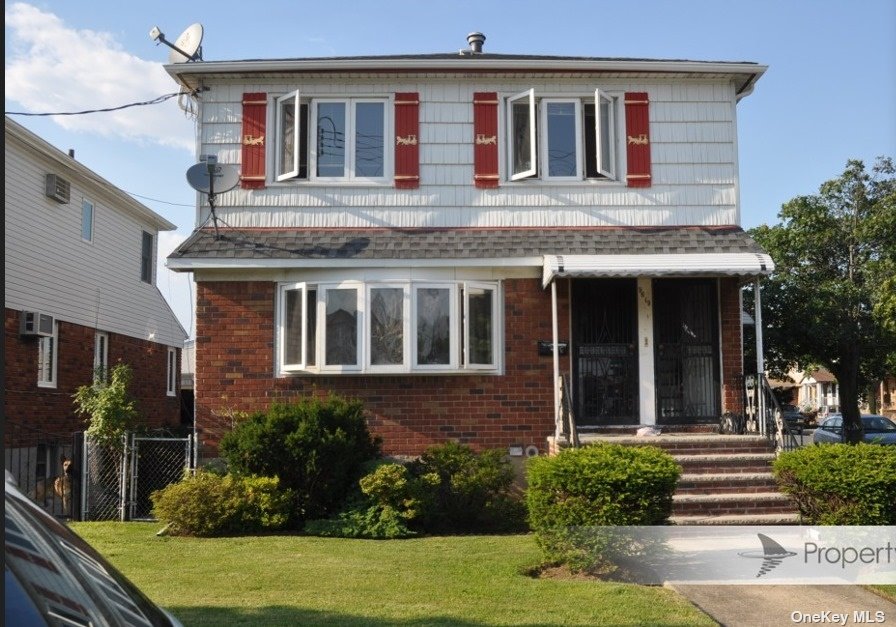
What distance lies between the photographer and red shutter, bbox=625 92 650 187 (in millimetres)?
13156

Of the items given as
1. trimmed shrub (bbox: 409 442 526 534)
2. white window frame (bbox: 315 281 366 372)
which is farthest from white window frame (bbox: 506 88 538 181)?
trimmed shrub (bbox: 409 442 526 534)

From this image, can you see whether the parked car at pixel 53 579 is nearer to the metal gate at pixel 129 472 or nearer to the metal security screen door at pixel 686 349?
the metal gate at pixel 129 472

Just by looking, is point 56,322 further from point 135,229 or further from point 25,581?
point 25,581

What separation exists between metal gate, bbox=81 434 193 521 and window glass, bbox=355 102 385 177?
15.1ft

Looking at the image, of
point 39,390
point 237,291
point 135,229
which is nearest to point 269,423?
point 237,291

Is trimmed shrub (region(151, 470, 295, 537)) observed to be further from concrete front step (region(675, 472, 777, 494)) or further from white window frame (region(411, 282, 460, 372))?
concrete front step (region(675, 472, 777, 494))

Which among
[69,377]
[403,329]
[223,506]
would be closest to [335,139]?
[403,329]

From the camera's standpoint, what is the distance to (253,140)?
13086mm

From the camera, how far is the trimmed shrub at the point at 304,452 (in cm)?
1083

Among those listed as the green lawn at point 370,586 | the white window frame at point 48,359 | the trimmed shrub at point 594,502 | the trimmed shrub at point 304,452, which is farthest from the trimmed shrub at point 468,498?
the white window frame at point 48,359

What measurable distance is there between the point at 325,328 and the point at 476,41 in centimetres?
633

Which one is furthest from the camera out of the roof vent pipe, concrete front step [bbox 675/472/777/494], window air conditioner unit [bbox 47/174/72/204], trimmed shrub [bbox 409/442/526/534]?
window air conditioner unit [bbox 47/174/72/204]

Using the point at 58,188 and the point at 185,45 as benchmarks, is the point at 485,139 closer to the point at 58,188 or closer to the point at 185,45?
the point at 185,45

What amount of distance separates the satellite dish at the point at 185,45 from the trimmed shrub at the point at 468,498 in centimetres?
694
